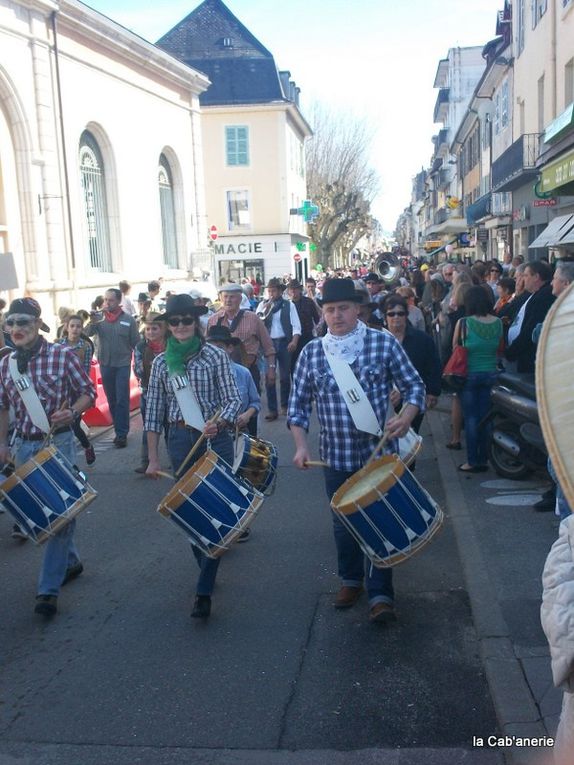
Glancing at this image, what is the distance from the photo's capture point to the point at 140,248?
24297 mm

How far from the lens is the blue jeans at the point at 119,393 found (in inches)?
394

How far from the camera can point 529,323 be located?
7.40m

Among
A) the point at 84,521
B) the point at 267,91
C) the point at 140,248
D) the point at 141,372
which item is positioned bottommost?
the point at 84,521

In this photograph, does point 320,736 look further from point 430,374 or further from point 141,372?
point 141,372

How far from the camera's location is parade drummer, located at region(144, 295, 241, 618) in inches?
204

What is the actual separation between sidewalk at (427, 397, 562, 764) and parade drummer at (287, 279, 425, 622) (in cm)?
65

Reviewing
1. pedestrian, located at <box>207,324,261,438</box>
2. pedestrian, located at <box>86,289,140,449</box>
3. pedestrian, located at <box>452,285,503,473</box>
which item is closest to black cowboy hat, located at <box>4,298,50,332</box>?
pedestrian, located at <box>207,324,261,438</box>

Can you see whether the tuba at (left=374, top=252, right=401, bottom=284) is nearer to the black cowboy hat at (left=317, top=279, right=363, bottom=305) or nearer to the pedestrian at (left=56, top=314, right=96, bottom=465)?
the pedestrian at (left=56, top=314, right=96, bottom=465)

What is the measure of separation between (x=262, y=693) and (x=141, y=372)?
4.74m

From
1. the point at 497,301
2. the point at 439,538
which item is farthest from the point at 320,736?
the point at 497,301

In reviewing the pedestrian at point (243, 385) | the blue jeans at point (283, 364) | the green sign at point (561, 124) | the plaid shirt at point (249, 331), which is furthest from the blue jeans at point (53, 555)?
the green sign at point (561, 124)

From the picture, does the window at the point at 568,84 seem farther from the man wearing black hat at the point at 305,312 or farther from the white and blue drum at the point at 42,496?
the white and blue drum at the point at 42,496

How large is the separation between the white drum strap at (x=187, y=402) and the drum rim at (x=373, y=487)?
1.18 m

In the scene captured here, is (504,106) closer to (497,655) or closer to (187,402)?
(187,402)
